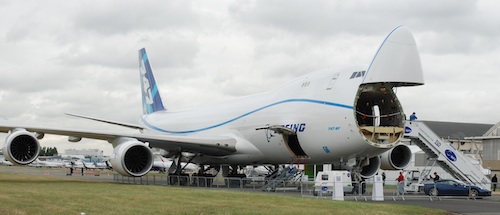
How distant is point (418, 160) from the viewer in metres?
51.9

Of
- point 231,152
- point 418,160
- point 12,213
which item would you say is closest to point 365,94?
point 231,152

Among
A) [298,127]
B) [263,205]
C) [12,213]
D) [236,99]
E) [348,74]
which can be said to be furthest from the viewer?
[236,99]

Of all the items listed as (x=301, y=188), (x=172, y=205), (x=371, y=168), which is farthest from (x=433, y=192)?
(x=172, y=205)

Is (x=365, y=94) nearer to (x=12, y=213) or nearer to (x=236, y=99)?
(x=236, y=99)

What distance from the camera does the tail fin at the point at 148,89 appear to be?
4420cm

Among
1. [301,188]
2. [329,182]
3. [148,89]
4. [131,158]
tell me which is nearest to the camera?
[329,182]

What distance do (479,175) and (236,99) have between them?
41.3ft

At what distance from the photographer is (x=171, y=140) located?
97.6 feet

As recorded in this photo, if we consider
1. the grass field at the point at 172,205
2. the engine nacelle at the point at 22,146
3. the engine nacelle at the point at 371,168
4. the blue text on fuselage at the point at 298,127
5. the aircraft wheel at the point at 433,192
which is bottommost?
the aircraft wheel at the point at 433,192

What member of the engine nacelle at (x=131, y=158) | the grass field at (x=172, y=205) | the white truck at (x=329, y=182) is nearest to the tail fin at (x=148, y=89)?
the engine nacelle at (x=131, y=158)

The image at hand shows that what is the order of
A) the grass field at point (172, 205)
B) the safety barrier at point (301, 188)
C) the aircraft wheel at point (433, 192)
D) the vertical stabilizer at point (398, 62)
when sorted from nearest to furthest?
the grass field at point (172, 205) < the vertical stabilizer at point (398, 62) < the safety barrier at point (301, 188) < the aircraft wheel at point (433, 192)

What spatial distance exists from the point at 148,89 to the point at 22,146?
18.7 m

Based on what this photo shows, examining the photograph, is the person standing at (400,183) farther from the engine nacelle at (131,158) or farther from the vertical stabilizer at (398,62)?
the engine nacelle at (131,158)

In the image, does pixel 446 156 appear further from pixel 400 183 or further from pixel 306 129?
pixel 306 129
